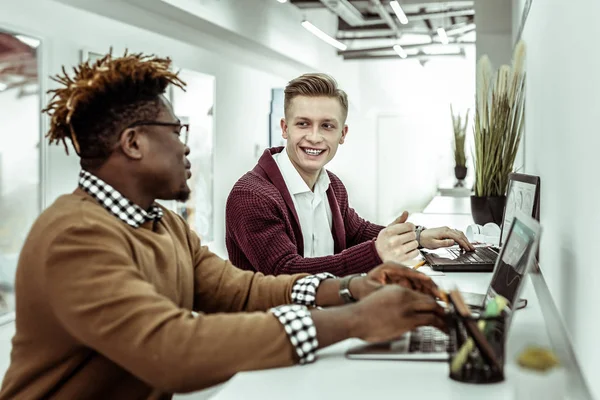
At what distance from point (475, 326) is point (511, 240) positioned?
0.60 metres

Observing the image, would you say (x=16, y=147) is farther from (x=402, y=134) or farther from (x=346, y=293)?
(x=402, y=134)

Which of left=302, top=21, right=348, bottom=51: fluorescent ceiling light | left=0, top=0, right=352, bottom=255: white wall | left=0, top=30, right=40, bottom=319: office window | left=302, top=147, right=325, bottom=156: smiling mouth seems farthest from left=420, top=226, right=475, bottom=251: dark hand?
left=302, top=21, right=348, bottom=51: fluorescent ceiling light

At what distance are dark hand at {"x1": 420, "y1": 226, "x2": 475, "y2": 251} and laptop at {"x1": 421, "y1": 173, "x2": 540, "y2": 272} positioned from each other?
0.04 meters

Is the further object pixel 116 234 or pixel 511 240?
pixel 511 240

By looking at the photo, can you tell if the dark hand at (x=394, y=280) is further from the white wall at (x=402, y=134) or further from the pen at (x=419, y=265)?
the white wall at (x=402, y=134)

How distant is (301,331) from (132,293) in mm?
319

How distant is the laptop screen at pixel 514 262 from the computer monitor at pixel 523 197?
294 millimetres

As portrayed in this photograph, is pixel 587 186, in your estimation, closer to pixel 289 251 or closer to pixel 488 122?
pixel 289 251

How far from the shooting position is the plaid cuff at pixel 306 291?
176 cm

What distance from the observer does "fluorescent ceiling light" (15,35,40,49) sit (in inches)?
155

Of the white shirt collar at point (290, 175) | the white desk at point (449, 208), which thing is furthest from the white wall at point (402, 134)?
the white shirt collar at point (290, 175)

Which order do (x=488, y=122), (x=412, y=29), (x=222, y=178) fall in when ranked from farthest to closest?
(x=412, y=29) < (x=222, y=178) < (x=488, y=122)

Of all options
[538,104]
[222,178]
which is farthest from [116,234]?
[222,178]

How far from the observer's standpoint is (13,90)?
3812 mm
